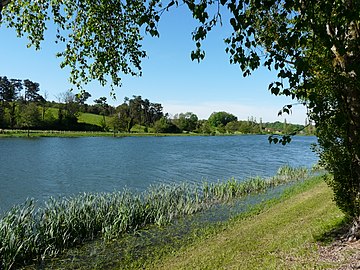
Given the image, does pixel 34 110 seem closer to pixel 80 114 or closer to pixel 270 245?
pixel 80 114

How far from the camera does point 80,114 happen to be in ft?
381

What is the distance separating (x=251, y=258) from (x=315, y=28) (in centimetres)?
516

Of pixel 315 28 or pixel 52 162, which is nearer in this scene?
pixel 315 28

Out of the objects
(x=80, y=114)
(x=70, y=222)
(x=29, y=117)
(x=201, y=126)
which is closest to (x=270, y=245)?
(x=70, y=222)

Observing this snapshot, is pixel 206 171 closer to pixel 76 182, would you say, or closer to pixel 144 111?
pixel 76 182

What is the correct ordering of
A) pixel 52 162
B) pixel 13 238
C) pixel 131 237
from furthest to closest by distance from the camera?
pixel 52 162, pixel 131 237, pixel 13 238

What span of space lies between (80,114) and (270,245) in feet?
383

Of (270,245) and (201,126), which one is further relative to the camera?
(201,126)

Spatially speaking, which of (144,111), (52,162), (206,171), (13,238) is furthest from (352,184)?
(144,111)

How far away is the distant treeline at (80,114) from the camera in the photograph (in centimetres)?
8825

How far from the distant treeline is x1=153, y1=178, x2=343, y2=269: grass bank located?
159ft

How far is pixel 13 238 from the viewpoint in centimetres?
826

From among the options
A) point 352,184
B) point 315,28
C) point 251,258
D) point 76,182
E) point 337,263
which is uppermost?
point 315,28

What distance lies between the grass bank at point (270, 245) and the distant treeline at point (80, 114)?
4838 centimetres
